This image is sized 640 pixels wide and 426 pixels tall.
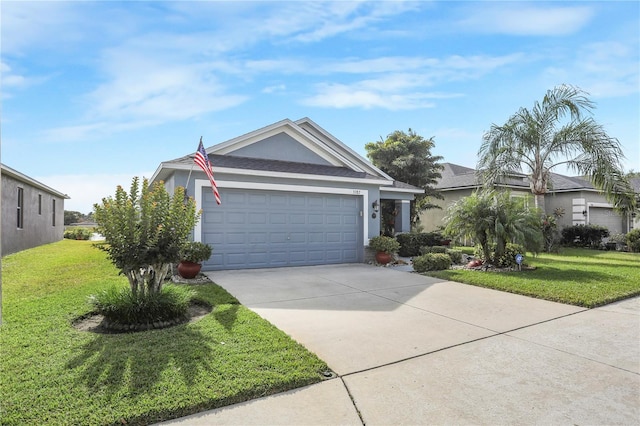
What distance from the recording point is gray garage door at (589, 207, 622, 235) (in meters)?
20.7

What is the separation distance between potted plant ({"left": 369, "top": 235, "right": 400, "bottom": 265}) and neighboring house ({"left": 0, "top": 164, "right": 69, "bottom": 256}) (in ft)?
46.2

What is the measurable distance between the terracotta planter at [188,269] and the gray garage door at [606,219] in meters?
21.3

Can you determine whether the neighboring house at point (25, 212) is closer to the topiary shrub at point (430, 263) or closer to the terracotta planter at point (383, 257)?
the terracotta planter at point (383, 257)

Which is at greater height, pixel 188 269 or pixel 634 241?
pixel 634 241

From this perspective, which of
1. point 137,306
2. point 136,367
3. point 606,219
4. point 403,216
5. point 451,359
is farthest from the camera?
point 606,219

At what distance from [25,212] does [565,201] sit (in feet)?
90.9

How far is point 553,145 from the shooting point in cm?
1384

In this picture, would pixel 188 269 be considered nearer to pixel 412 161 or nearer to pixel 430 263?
pixel 430 263

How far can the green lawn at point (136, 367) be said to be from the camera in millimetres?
3064

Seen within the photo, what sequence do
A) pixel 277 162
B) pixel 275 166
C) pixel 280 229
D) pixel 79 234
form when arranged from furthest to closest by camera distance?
pixel 79 234 → pixel 277 162 → pixel 275 166 → pixel 280 229

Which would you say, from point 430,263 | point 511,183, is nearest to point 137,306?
point 430,263

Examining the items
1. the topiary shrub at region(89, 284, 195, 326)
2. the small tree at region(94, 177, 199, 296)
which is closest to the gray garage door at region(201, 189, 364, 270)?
the small tree at region(94, 177, 199, 296)

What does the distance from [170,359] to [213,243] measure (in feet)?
21.9

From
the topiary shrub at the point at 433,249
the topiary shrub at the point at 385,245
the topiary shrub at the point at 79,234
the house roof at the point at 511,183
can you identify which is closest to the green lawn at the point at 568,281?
the topiary shrub at the point at 385,245
